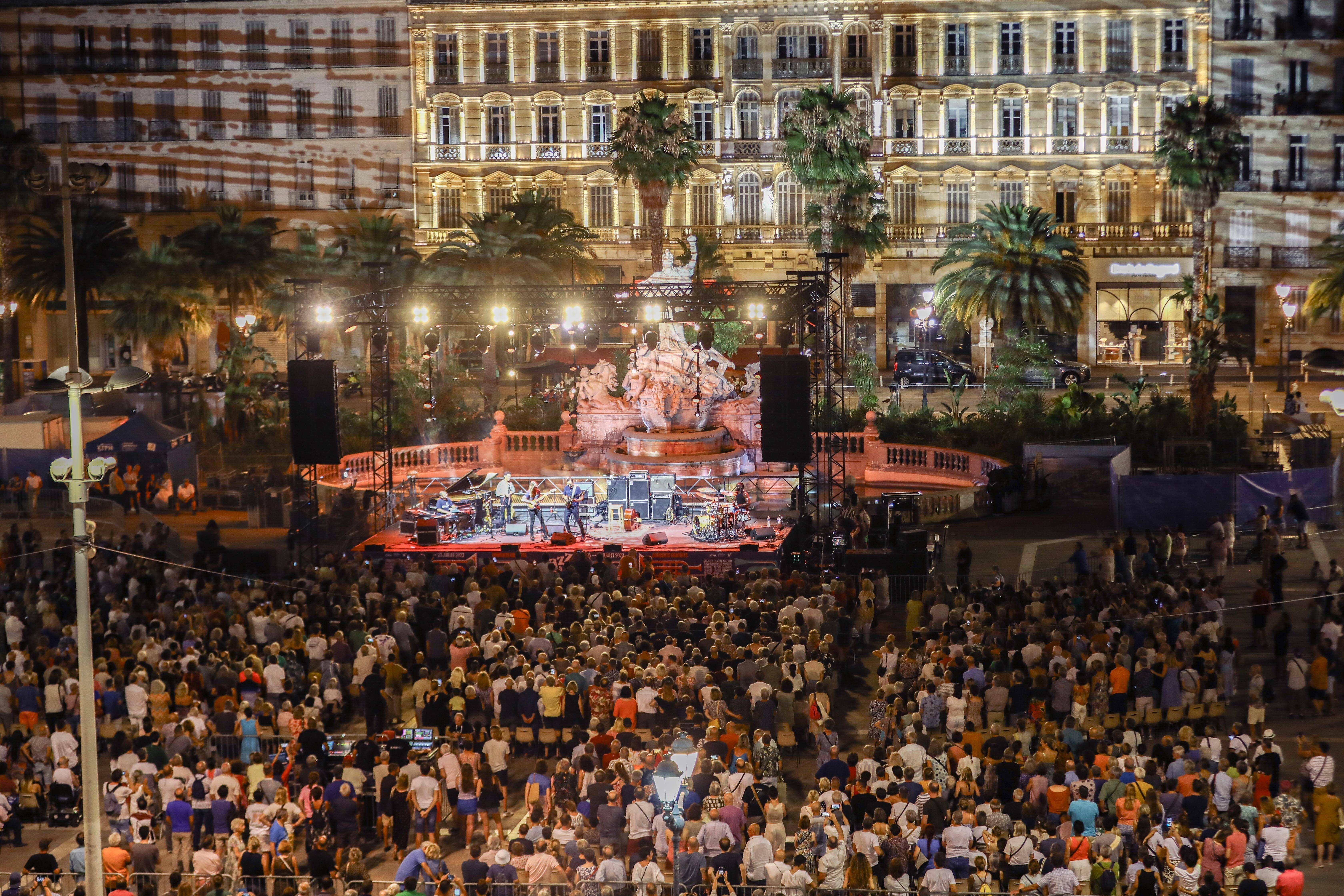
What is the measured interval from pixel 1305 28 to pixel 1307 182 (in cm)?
571

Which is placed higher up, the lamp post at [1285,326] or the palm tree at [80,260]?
the palm tree at [80,260]

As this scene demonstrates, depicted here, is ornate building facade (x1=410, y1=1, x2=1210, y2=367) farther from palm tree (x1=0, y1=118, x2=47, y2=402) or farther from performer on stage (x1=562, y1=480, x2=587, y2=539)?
performer on stage (x1=562, y1=480, x2=587, y2=539)

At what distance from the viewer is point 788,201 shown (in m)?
68.2

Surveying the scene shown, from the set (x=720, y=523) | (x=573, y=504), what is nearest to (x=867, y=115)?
(x=720, y=523)

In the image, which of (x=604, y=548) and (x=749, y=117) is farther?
(x=749, y=117)

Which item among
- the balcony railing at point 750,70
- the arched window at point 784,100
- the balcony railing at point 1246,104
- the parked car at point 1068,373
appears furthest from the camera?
the balcony railing at point 750,70

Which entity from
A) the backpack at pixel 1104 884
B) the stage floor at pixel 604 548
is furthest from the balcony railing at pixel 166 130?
the backpack at pixel 1104 884

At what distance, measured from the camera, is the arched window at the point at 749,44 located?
68.2m

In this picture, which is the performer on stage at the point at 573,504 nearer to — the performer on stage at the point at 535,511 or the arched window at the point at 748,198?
the performer on stage at the point at 535,511

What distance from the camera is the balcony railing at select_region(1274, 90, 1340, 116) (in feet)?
209

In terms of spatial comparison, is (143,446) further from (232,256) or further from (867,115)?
(867,115)

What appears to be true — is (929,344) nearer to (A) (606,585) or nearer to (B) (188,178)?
(B) (188,178)

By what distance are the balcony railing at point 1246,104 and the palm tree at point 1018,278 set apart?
1072 cm

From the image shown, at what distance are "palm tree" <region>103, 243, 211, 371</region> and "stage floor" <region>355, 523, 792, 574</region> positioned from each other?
23991 millimetres
